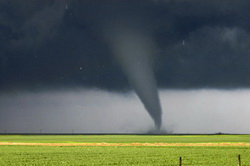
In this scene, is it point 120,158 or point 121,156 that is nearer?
point 120,158

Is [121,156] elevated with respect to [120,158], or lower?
elevated

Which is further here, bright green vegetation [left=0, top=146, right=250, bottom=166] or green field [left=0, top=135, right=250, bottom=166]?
green field [left=0, top=135, right=250, bottom=166]

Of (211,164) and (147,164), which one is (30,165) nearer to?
(147,164)

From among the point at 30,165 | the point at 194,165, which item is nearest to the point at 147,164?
the point at 194,165

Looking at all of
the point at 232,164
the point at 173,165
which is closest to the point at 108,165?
the point at 173,165

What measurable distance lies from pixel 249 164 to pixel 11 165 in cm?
2251

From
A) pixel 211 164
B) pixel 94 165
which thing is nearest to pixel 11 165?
pixel 94 165

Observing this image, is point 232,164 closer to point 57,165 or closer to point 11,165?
point 57,165

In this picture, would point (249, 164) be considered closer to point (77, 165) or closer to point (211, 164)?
point (211, 164)

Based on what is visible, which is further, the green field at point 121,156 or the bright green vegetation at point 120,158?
the green field at point 121,156

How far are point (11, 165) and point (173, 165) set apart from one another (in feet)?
49.9

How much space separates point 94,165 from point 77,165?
1604 mm

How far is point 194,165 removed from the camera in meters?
36.7

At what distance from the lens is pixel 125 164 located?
37812 millimetres
